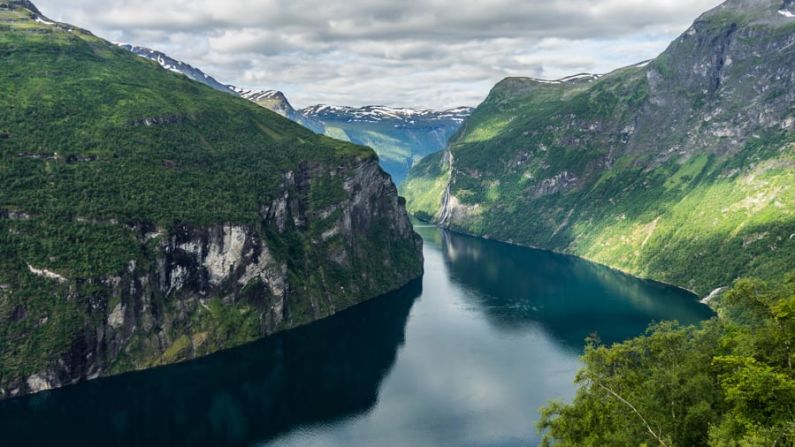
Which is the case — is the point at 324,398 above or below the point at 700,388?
A: below

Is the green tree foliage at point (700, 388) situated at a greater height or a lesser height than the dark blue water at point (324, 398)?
greater

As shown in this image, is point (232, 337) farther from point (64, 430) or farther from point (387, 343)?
point (64, 430)

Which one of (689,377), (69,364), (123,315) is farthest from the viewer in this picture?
(123,315)

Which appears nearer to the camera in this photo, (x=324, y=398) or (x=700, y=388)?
(x=700, y=388)

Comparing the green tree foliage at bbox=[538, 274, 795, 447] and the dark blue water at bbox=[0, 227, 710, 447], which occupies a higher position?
the green tree foliage at bbox=[538, 274, 795, 447]

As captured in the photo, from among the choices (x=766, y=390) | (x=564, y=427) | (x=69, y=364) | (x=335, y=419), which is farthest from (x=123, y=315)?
(x=766, y=390)

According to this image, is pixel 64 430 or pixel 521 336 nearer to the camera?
pixel 64 430

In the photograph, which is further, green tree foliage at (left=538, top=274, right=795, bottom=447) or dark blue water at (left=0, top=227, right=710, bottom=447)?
dark blue water at (left=0, top=227, right=710, bottom=447)

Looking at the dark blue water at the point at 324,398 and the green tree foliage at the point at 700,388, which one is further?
the dark blue water at the point at 324,398
